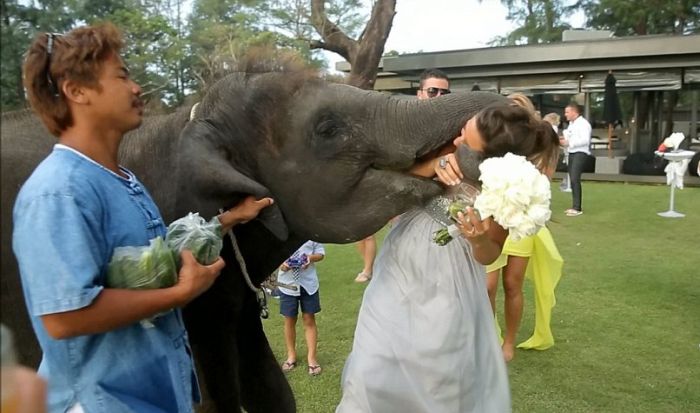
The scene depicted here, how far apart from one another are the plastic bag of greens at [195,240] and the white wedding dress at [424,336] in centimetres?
135

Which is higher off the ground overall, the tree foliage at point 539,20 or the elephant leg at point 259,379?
the tree foliage at point 539,20

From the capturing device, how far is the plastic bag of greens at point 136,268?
6.51ft

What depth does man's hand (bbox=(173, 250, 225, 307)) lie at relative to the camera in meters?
2.08

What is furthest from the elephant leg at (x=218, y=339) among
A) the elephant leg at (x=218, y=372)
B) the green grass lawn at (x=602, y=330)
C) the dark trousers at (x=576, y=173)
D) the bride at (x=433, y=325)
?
the dark trousers at (x=576, y=173)

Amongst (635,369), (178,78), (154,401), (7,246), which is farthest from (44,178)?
(635,369)

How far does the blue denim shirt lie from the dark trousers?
43.6 feet

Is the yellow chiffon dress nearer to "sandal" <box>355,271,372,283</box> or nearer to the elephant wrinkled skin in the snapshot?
"sandal" <box>355,271,372,283</box>

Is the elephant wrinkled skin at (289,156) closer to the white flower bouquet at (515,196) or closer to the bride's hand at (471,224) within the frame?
the bride's hand at (471,224)

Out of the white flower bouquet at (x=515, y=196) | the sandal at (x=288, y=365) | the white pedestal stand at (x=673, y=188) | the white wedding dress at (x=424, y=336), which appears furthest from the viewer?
the white pedestal stand at (x=673, y=188)

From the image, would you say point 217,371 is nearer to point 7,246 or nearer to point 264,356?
point 264,356

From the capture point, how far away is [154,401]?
7.06ft

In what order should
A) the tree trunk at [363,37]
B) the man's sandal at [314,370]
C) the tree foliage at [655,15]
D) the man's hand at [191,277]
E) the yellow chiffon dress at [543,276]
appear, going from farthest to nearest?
the tree foliage at [655,15] < the tree trunk at [363,37] < the yellow chiffon dress at [543,276] < the man's sandal at [314,370] < the man's hand at [191,277]

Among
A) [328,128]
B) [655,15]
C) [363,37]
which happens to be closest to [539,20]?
[655,15]

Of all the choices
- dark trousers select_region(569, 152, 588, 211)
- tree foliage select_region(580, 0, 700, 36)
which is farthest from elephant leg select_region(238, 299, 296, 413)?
tree foliage select_region(580, 0, 700, 36)
